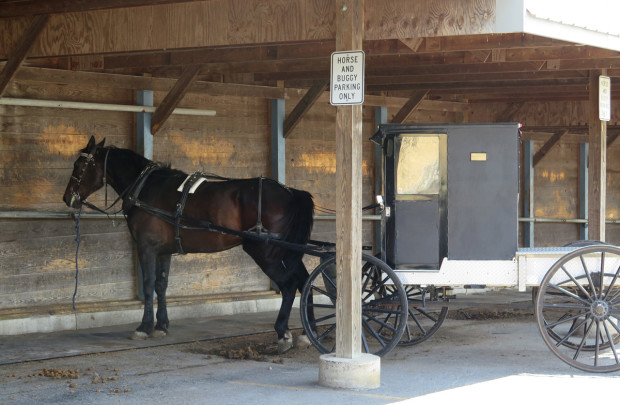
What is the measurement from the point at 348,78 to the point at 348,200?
0.97m

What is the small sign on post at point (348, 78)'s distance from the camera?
7.16 m

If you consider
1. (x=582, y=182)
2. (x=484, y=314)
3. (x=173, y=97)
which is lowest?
(x=484, y=314)

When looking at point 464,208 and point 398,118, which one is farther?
point 398,118

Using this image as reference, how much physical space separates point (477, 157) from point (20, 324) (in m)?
→ 5.43

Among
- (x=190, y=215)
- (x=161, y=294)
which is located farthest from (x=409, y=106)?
(x=161, y=294)

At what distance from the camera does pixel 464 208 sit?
336 inches

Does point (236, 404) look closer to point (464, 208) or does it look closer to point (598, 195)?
point (464, 208)

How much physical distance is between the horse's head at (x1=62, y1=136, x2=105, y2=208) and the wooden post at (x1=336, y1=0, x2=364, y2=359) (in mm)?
4042

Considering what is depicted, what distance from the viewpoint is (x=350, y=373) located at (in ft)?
23.7

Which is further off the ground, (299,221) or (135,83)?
(135,83)

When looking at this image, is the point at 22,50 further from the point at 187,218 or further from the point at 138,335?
the point at 138,335

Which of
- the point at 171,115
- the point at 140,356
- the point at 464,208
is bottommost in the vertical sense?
the point at 140,356

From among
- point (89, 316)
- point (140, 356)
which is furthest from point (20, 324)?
point (140, 356)

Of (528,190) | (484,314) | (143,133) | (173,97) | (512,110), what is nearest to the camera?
(173,97)
